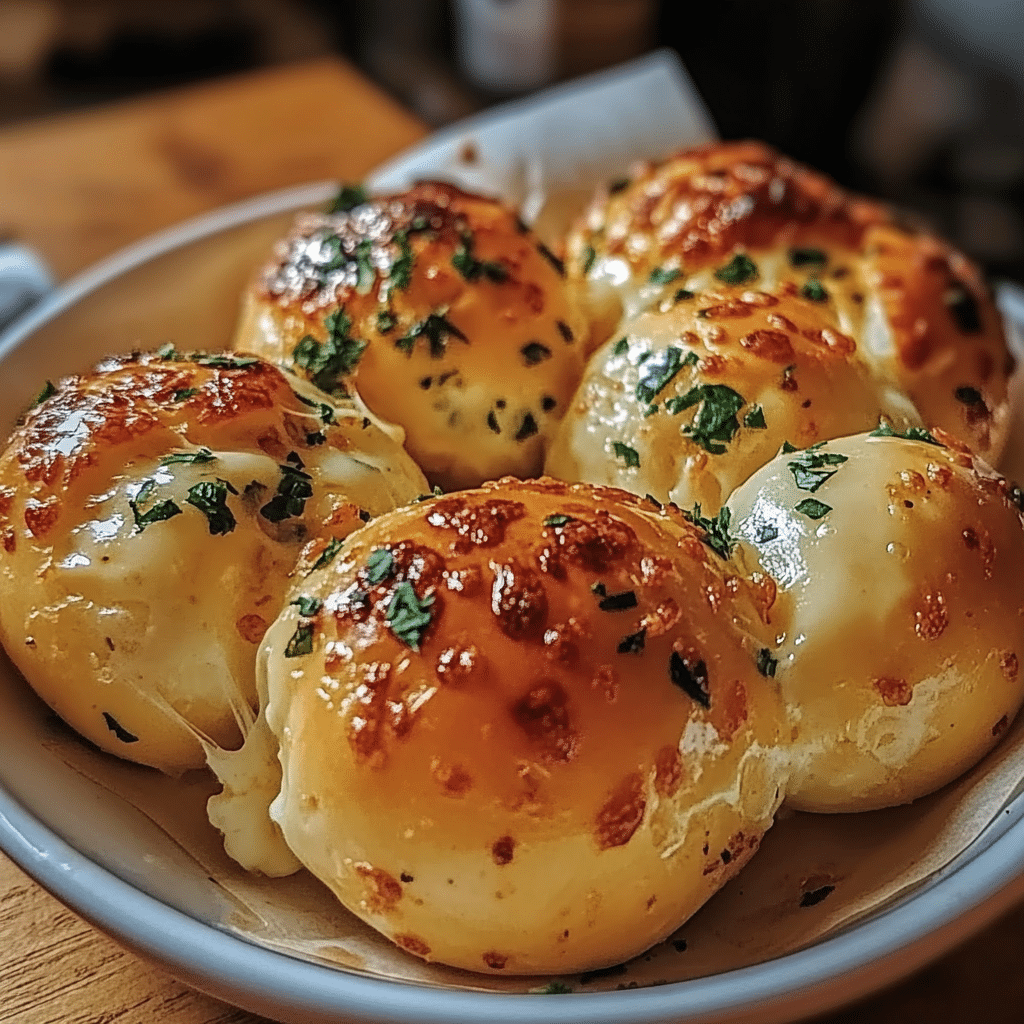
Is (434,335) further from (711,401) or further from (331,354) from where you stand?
(711,401)

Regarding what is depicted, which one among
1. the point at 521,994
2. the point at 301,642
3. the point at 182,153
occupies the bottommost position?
the point at 182,153

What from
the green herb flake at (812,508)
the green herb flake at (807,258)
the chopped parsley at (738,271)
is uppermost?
the green herb flake at (812,508)

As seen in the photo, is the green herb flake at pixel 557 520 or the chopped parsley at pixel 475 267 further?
the chopped parsley at pixel 475 267

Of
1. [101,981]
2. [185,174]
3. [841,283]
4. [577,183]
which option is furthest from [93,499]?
[185,174]

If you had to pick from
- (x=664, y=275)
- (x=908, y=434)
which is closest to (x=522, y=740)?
(x=908, y=434)

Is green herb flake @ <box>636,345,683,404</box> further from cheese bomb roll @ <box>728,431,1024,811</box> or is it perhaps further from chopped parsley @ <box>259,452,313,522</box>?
chopped parsley @ <box>259,452,313,522</box>

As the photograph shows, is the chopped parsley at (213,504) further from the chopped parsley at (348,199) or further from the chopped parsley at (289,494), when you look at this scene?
the chopped parsley at (348,199)

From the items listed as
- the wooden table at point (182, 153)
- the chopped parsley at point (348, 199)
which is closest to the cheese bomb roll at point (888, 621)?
the wooden table at point (182, 153)

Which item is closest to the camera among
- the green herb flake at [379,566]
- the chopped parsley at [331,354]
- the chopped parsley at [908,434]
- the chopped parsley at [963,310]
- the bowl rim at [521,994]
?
the bowl rim at [521,994]
